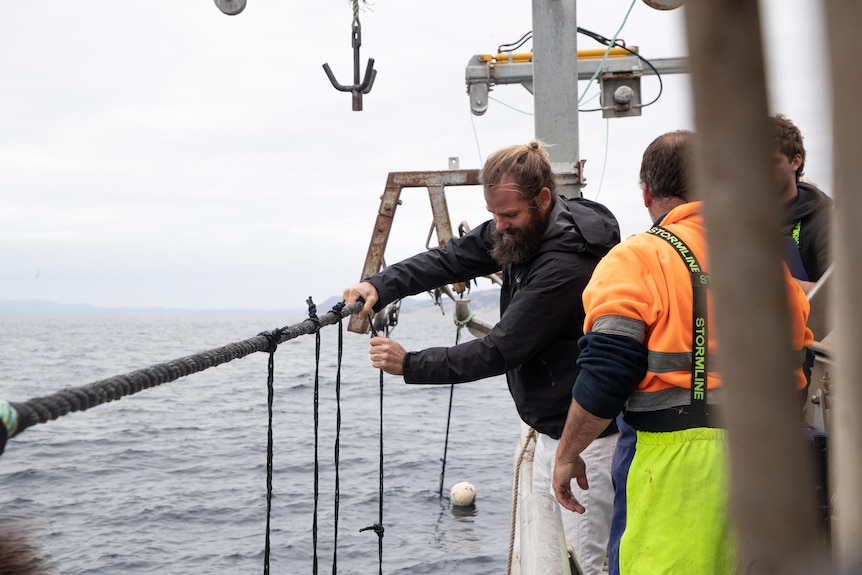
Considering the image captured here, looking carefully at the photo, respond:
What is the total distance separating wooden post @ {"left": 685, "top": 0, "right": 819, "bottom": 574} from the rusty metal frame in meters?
4.80

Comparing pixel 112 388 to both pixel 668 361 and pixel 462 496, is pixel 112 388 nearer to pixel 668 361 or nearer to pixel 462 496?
pixel 668 361

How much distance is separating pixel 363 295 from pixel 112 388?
77.6 inches

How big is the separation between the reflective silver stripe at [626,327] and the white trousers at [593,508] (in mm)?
1101

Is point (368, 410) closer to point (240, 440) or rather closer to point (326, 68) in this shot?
point (240, 440)

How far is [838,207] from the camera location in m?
0.35

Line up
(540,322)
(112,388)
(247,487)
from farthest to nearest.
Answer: (247,487) → (540,322) → (112,388)

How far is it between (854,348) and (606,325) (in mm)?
1660

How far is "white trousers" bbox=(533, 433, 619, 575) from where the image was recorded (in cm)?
301

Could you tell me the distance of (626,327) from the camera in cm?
198

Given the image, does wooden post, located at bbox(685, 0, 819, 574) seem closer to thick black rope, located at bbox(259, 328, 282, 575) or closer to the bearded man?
thick black rope, located at bbox(259, 328, 282, 575)

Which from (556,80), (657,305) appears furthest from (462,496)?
(657,305)

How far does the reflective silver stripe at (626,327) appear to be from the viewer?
6.49ft

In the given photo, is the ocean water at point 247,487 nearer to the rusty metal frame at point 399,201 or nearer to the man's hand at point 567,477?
the man's hand at point 567,477

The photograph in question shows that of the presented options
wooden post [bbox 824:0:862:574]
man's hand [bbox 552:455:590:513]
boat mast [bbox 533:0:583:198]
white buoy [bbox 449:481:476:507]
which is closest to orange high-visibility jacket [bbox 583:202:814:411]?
man's hand [bbox 552:455:590:513]
